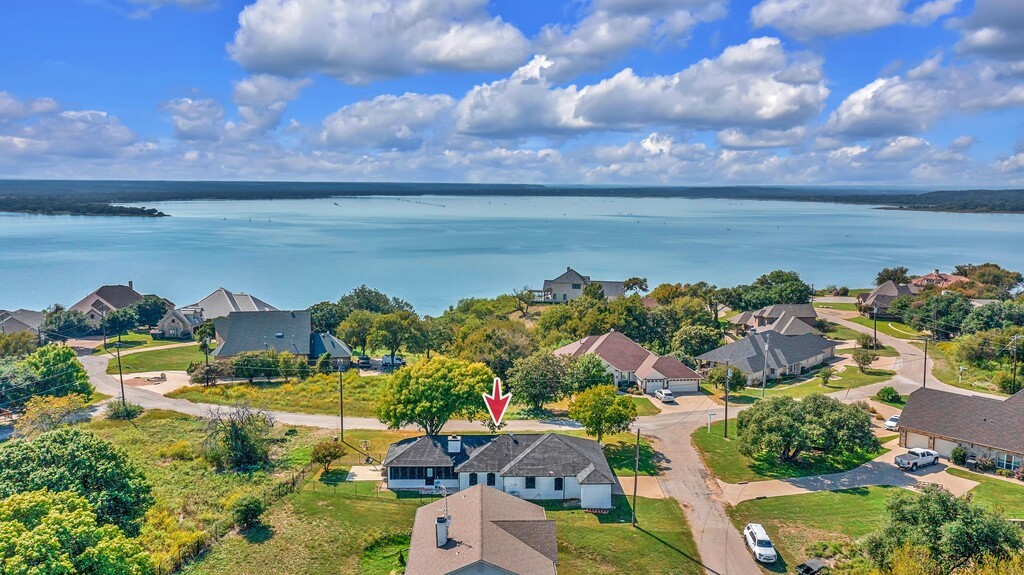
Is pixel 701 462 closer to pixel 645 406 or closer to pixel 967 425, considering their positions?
pixel 645 406

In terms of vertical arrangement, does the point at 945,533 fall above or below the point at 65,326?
above

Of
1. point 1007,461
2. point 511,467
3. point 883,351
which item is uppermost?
point 511,467

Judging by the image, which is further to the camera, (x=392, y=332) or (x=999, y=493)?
(x=392, y=332)

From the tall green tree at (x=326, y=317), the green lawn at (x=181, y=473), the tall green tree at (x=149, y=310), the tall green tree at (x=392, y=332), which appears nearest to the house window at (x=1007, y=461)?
the green lawn at (x=181, y=473)

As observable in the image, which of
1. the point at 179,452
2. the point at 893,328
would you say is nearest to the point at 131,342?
the point at 179,452

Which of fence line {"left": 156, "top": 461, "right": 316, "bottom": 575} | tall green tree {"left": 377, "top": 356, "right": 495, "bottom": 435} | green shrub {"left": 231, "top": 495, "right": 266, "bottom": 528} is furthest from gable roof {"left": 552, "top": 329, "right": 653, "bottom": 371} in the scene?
green shrub {"left": 231, "top": 495, "right": 266, "bottom": 528}

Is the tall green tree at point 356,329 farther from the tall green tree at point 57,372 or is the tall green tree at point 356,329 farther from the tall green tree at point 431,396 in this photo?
the tall green tree at point 431,396
